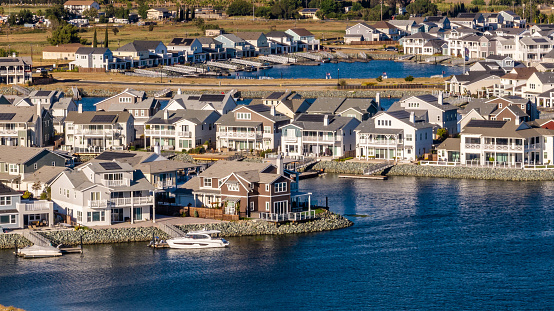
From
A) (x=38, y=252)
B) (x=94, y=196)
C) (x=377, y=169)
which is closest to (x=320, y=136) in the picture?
(x=377, y=169)

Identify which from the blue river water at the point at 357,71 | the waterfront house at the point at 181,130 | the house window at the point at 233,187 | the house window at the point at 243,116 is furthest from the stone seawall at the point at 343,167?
the blue river water at the point at 357,71

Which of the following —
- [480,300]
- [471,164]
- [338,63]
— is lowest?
[480,300]

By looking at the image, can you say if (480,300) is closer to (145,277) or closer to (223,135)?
(145,277)

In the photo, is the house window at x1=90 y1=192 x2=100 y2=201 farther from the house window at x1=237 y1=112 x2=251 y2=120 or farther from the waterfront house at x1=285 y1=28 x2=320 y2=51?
the waterfront house at x1=285 y1=28 x2=320 y2=51

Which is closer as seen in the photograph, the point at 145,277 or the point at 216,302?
the point at 216,302

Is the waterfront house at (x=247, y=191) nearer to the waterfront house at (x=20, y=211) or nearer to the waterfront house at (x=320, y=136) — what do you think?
the waterfront house at (x=20, y=211)

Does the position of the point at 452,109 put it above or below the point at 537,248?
above

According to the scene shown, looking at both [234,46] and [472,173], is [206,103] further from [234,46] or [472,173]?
[234,46]

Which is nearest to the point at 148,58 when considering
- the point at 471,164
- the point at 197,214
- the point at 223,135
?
the point at 223,135
